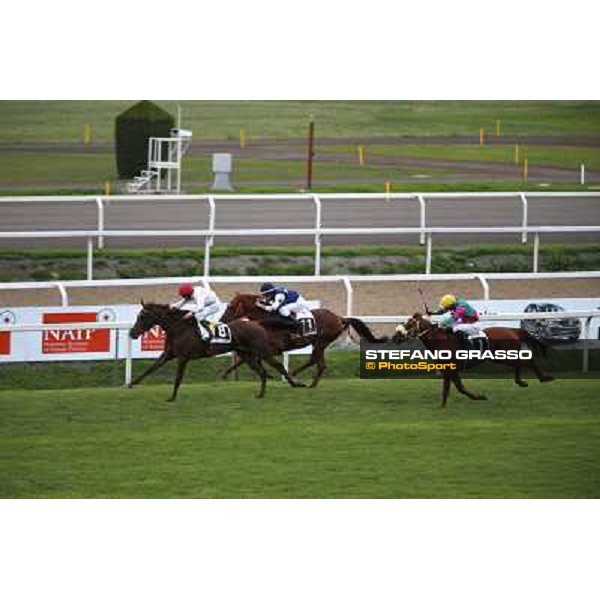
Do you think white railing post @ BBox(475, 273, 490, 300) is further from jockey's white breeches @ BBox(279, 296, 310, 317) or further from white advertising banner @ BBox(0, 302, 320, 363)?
white advertising banner @ BBox(0, 302, 320, 363)

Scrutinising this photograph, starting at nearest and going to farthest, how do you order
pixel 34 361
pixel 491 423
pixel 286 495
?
pixel 286 495 < pixel 491 423 < pixel 34 361

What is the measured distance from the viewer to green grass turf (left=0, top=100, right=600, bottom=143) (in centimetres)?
2469

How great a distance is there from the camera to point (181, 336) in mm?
15953

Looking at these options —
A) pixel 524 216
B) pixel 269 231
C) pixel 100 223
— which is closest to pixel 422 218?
pixel 524 216

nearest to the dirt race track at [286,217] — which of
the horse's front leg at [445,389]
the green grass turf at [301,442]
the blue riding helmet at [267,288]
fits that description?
the blue riding helmet at [267,288]

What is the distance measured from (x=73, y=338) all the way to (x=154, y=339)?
26.7 inches

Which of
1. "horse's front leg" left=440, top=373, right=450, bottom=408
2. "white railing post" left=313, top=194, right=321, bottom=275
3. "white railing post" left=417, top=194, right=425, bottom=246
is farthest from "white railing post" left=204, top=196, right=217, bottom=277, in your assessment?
"horse's front leg" left=440, top=373, right=450, bottom=408

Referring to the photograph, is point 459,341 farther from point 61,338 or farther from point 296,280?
point 61,338

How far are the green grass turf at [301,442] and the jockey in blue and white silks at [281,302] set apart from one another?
563 millimetres

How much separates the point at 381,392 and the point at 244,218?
5.71m

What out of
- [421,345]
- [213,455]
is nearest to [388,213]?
[421,345]

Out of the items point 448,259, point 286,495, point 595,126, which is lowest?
point 286,495

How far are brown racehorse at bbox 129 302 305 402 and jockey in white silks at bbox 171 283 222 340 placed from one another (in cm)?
5

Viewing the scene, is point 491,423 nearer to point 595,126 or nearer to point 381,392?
point 381,392
